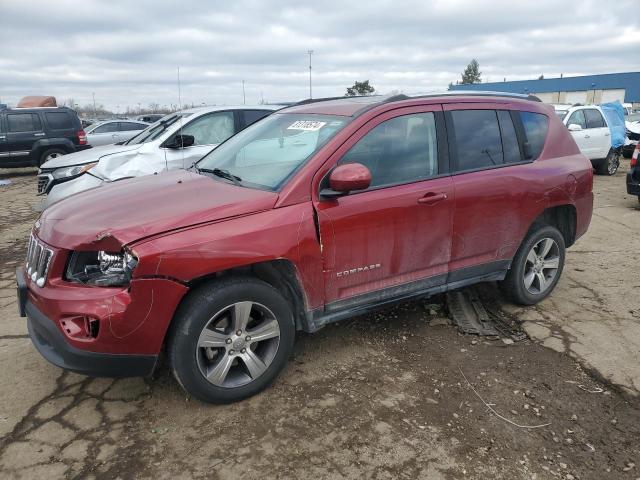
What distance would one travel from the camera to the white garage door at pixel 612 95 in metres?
A: 42.1

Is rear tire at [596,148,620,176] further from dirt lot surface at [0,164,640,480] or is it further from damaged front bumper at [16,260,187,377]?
damaged front bumper at [16,260,187,377]

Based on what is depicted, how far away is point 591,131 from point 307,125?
11.0 m

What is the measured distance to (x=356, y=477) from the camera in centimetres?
242

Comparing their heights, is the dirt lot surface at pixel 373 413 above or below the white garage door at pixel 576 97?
below

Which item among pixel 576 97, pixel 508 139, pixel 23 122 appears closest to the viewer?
pixel 508 139

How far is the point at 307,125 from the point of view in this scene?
11.7 feet

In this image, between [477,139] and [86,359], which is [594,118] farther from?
[86,359]

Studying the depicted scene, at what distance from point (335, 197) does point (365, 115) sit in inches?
25.3

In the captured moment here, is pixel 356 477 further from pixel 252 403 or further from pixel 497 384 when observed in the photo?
pixel 497 384

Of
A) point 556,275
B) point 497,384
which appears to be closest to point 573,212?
A: point 556,275

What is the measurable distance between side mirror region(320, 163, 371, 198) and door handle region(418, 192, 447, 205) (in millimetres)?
557

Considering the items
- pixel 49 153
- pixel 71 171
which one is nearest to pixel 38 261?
pixel 71 171

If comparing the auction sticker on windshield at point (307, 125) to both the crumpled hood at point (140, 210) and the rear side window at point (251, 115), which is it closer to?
the crumpled hood at point (140, 210)

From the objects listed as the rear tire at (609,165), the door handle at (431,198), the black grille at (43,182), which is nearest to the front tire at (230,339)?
the door handle at (431,198)
